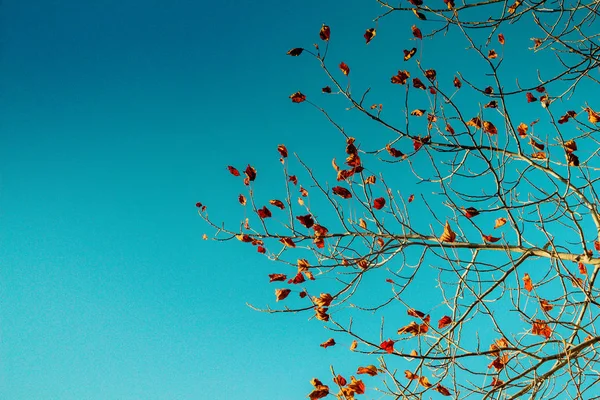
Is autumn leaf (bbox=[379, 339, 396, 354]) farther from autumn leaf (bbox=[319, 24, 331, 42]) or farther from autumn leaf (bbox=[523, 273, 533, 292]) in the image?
autumn leaf (bbox=[319, 24, 331, 42])

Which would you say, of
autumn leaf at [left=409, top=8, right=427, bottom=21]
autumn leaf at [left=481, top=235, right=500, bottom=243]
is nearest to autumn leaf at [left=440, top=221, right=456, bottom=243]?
autumn leaf at [left=481, top=235, right=500, bottom=243]

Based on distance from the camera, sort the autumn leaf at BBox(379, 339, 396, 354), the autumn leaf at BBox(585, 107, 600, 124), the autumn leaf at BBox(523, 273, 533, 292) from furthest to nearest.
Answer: the autumn leaf at BBox(585, 107, 600, 124)
the autumn leaf at BBox(523, 273, 533, 292)
the autumn leaf at BBox(379, 339, 396, 354)

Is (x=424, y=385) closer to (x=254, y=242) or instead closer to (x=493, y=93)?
(x=254, y=242)

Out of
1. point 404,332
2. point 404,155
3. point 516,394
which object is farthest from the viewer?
point 404,155

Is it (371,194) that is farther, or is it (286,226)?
(286,226)

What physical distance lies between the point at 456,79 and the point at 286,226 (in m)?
1.92

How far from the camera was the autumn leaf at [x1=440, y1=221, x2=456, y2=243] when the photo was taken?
3.85 meters

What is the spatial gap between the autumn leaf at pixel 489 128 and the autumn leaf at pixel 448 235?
2.89 ft

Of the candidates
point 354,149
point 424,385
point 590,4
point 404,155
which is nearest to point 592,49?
point 590,4

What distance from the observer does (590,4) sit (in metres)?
3.98

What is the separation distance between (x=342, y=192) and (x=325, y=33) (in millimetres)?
1259

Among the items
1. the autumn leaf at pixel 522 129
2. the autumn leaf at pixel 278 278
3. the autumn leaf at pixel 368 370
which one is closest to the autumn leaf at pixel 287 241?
the autumn leaf at pixel 278 278

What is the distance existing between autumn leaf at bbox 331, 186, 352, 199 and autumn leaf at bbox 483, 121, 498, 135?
1212 millimetres

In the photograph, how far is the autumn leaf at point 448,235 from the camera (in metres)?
3.85
